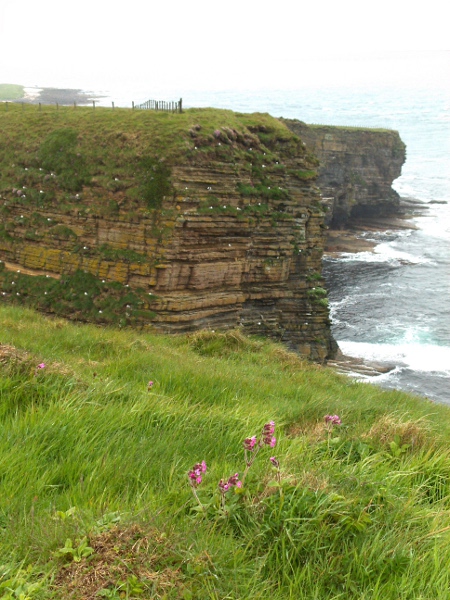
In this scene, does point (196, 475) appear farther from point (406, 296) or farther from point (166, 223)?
point (406, 296)

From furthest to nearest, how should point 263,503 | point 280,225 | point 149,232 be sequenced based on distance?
point 280,225 < point 149,232 < point 263,503

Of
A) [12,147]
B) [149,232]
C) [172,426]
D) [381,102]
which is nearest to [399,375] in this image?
[149,232]

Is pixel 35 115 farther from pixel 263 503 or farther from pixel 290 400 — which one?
pixel 263 503

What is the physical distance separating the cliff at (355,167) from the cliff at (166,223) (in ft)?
103

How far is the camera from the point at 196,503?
12.2 ft

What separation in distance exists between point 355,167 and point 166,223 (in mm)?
43445

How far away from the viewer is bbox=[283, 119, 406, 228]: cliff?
56.8 meters

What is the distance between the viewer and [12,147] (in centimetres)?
2442

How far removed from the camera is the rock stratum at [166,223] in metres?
20.2

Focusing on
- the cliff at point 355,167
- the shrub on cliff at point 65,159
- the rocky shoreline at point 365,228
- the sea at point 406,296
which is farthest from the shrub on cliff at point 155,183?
the cliff at point 355,167

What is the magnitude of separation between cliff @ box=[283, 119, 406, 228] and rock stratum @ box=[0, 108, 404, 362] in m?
31.5

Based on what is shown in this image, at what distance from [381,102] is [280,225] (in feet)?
450

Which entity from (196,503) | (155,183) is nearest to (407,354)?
(155,183)

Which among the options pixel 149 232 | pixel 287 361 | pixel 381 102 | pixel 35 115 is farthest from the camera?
pixel 381 102
